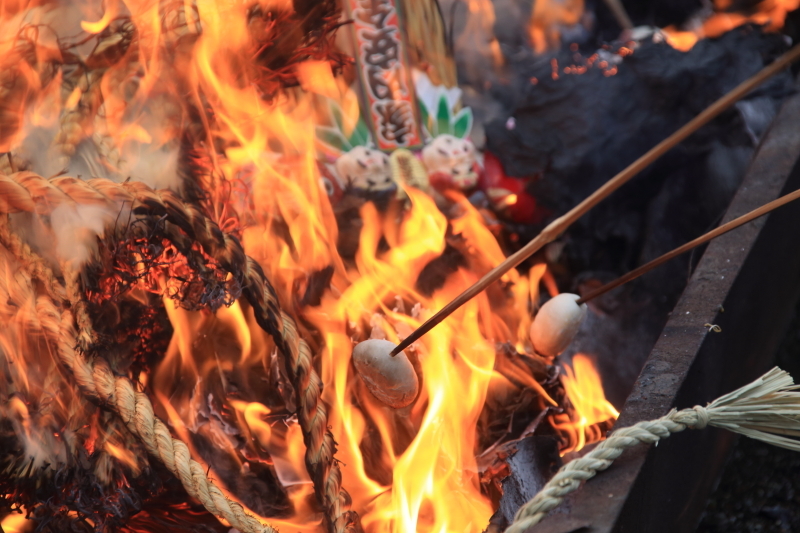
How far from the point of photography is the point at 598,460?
64.6 inches

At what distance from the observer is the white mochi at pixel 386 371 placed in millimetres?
2102

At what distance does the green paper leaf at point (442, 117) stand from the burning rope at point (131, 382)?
1784mm

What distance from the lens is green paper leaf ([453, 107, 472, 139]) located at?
350 centimetres

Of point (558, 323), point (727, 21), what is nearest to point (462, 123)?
point (558, 323)

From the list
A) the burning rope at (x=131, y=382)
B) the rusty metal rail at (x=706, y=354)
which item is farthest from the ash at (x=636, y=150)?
the burning rope at (x=131, y=382)

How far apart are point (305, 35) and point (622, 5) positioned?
2545mm

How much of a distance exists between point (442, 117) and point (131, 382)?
215 centimetres

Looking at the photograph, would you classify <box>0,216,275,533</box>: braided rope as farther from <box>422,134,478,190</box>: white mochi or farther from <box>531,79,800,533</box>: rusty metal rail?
<box>422,134,478,190</box>: white mochi

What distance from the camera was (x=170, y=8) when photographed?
2436 mm

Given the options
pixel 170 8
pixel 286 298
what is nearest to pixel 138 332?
pixel 286 298

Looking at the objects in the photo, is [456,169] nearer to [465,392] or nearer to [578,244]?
[578,244]

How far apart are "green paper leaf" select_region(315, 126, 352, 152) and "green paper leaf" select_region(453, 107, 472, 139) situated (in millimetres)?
589

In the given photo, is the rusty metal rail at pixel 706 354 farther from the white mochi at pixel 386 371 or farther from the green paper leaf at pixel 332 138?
the green paper leaf at pixel 332 138

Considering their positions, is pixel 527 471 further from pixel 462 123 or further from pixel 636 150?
pixel 462 123
